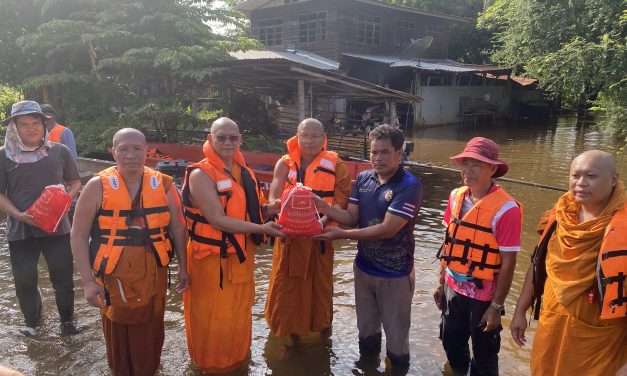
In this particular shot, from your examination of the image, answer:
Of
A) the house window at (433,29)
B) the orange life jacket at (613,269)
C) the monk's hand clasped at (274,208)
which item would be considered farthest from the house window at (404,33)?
the orange life jacket at (613,269)

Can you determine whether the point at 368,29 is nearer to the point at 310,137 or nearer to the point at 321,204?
the point at 310,137

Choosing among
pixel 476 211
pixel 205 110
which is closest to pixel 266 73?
pixel 205 110

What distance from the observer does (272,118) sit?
14383 mm

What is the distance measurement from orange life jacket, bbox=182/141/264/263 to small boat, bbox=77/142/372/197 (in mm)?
4769

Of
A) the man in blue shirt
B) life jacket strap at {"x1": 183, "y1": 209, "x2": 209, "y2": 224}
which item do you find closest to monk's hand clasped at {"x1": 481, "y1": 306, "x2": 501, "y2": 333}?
the man in blue shirt

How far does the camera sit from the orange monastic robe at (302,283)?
13.1ft

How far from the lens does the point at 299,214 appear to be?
3.46 metres

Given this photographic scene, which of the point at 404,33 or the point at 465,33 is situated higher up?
the point at 465,33

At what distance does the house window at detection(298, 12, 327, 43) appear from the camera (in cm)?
2600

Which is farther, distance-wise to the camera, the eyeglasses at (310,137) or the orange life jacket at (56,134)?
the orange life jacket at (56,134)

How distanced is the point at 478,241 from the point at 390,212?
2.01 ft

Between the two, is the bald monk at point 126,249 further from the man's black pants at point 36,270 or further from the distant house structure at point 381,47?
the distant house structure at point 381,47

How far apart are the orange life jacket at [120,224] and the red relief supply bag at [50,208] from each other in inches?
39.7

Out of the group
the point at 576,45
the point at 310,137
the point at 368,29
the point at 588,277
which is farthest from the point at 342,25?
the point at 588,277
